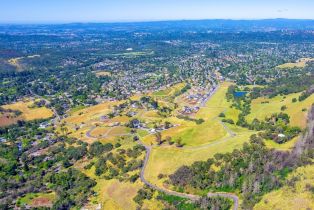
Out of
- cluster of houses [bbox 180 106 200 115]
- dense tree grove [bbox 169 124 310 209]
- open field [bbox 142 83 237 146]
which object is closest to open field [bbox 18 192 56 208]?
dense tree grove [bbox 169 124 310 209]

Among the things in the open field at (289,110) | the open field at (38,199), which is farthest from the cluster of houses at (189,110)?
the open field at (38,199)

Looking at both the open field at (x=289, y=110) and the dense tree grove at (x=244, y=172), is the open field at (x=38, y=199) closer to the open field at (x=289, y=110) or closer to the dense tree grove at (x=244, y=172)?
the dense tree grove at (x=244, y=172)

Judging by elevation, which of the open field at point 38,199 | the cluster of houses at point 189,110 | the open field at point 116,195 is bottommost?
the open field at point 38,199

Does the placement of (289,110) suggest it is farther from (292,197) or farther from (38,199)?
(38,199)

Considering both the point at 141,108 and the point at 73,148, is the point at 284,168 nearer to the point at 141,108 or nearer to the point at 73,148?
the point at 73,148

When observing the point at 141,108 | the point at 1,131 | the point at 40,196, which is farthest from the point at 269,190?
the point at 1,131

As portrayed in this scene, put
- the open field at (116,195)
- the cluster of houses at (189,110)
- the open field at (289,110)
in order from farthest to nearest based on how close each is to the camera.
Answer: the cluster of houses at (189,110) < the open field at (289,110) < the open field at (116,195)

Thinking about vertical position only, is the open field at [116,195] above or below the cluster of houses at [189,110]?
below

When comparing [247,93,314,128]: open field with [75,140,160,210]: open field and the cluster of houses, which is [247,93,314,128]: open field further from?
[75,140,160,210]: open field
